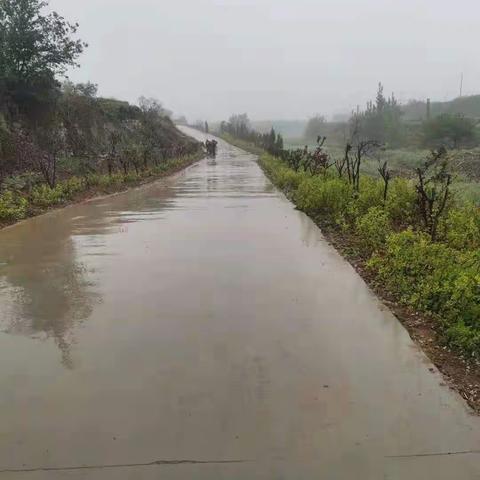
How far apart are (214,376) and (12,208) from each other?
25.3ft

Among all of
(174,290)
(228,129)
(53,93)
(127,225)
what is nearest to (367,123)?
(228,129)

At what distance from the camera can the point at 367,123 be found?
5669 centimetres

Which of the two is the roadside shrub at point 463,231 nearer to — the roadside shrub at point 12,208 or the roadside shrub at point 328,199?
the roadside shrub at point 328,199

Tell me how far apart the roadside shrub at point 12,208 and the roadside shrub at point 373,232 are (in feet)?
20.6

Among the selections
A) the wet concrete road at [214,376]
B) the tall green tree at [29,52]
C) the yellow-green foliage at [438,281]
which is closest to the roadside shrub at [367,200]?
the wet concrete road at [214,376]

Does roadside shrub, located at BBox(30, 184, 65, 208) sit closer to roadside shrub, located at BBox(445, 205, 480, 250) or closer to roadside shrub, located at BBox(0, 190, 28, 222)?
roadside shrub, located at BBox(0, 190, 28, 222)

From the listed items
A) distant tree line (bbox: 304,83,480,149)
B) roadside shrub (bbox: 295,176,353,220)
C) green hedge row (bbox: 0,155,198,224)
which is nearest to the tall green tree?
green hedge row (bbox: 0,155,198,224)

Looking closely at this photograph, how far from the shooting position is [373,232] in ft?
23.5

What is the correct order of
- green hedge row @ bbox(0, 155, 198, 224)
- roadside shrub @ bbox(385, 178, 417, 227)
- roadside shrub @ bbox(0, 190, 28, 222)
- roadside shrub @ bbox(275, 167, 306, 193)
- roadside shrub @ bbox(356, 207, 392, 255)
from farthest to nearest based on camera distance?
roadside shrub @ bbox(275, 167, 306, 193), green hedge row @ bbox(0, 155, 198, 224), roadside shrub @ bbox(0, 190, 28, 222), roadside shrub @ bbox(385, 178, 417, 227), roadside shrub @ bbox(356, 207, 392, 255)

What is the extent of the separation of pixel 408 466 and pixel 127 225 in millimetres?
7564

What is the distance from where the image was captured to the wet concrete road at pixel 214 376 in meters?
2.86

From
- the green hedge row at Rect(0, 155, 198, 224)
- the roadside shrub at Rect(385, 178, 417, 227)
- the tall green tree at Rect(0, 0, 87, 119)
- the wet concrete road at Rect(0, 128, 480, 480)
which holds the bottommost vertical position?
the wet concrete road at Rect(0, 128, 480, 480)

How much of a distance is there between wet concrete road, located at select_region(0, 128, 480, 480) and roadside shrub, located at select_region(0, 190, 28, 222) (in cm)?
298

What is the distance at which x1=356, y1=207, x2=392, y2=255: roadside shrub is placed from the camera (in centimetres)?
704
